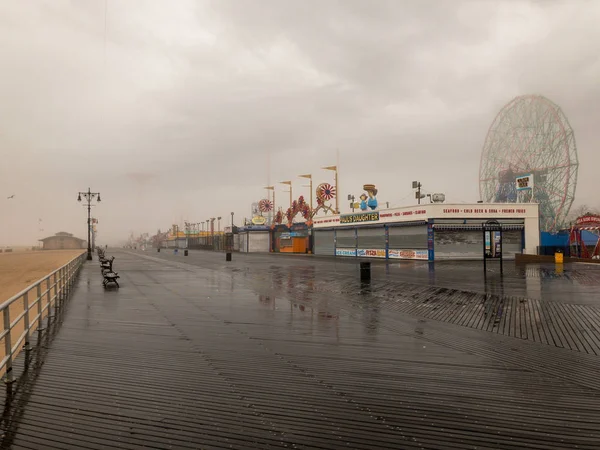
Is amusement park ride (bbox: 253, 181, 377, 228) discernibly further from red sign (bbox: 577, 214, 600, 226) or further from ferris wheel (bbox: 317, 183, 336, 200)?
red sign (bbox: 577, 214, 600, 226)

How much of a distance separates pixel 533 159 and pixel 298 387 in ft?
265

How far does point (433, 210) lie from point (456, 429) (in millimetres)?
34644

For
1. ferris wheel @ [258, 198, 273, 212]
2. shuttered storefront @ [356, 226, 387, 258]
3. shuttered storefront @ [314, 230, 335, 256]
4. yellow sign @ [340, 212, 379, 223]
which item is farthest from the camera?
ferris wheel @ [258, 198, 273, 212]

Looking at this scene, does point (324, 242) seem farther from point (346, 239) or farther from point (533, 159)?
point (533, 159)

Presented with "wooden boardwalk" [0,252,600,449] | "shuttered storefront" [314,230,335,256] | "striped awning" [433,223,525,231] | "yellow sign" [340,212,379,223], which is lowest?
"wooden boardwalk" [0,252,600,449]

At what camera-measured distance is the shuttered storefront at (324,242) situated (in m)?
53.8

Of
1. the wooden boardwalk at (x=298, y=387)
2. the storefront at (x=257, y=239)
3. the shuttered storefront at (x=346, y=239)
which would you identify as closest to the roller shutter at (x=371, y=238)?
the shuttered storefront at (x=346, y=239)

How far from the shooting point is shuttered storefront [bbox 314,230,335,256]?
53844 millimetres

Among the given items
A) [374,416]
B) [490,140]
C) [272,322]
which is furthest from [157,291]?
[490,140]

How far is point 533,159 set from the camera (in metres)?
72.6

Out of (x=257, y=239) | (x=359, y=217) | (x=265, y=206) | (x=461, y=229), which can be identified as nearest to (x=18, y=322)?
(x=461, y=229)

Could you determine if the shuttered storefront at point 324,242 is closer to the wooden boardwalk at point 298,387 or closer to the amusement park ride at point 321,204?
the amusement park ride at point 321,204

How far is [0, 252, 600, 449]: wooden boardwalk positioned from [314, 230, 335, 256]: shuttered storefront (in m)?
43.1

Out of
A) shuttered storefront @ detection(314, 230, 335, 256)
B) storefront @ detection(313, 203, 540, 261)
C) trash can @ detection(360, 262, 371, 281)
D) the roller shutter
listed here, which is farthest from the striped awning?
trash can @ detection(360, 262, 371, 281)
